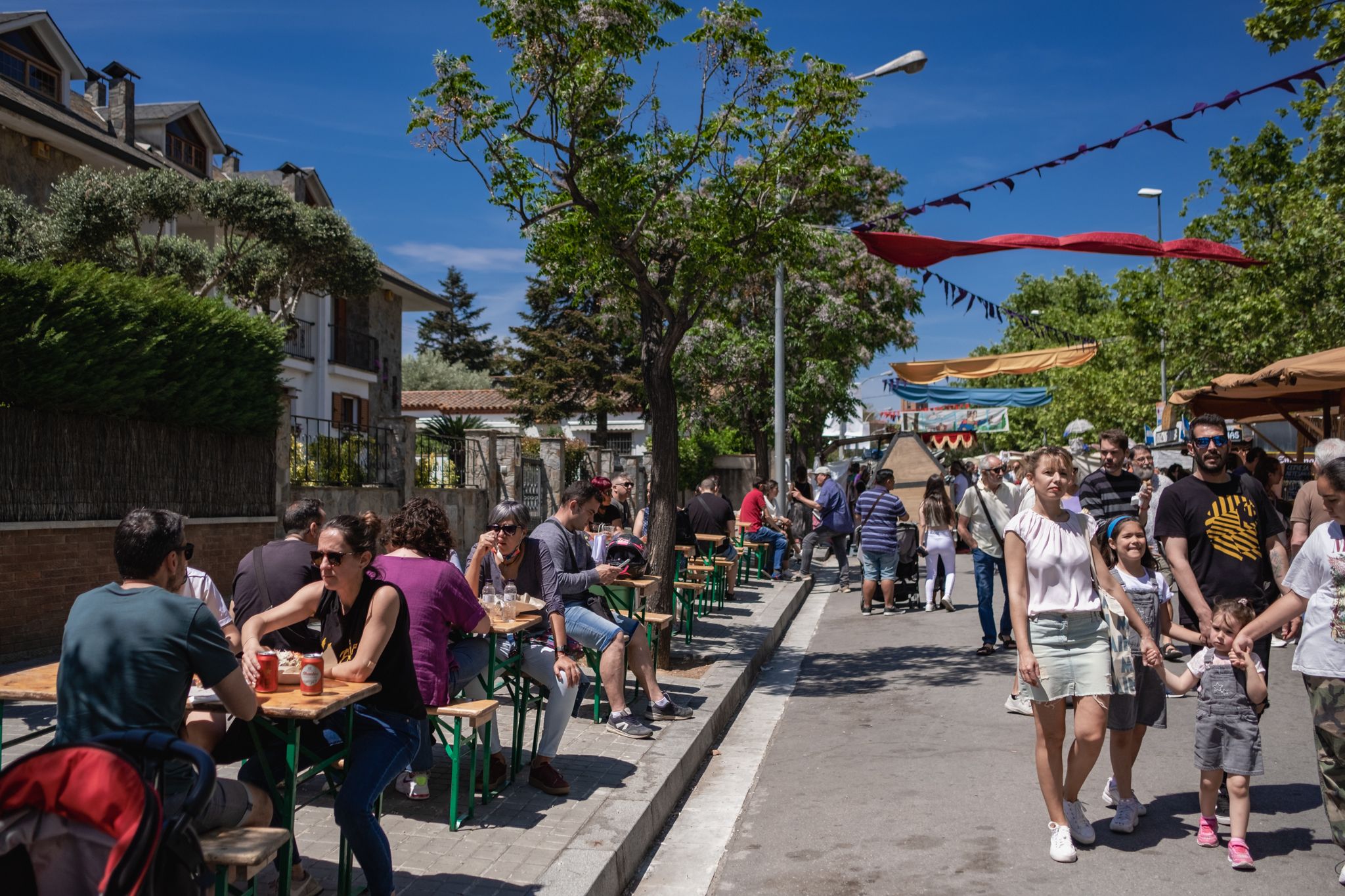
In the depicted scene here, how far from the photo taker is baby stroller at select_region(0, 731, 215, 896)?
2.53 meters

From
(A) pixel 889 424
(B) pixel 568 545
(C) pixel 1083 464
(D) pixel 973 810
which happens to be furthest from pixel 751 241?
(A) pixel 889 424

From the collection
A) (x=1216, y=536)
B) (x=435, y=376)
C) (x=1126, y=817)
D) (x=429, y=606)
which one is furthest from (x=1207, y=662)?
(x=435, y=376)

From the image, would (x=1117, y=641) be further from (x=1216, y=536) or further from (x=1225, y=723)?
(x=1216, y=536)

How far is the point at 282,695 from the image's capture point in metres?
4.17

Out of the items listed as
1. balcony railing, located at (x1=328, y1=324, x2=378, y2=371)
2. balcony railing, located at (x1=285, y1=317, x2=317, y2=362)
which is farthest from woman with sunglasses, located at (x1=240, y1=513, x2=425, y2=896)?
balcony railing, located at (x1=328, y1=324, x2=378, y2=371)

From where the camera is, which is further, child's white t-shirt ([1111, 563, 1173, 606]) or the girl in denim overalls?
child's white t-shirt ([1111, 563, 1173, 606])

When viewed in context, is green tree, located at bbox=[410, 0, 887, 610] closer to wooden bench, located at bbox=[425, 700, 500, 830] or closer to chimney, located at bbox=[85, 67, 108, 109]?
wooden bench, located at bbox=[425, 700, 500, 830]

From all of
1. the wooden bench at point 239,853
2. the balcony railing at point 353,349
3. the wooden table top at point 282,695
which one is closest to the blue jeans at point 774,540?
the wooden table top at point 282,695

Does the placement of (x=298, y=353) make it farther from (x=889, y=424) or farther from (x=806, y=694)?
(x=889, y=424)

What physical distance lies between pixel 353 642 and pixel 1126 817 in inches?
149

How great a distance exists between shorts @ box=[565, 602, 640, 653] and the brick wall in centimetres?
489

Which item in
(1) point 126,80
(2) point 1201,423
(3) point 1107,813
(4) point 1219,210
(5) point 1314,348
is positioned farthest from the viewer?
(1) point 126,80

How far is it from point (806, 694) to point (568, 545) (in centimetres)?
330

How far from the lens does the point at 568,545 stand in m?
7.12
